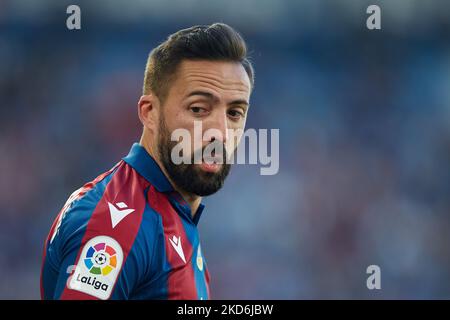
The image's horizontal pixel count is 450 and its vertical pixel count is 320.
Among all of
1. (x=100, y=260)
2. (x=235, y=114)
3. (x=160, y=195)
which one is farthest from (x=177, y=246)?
(x=235, y=114)

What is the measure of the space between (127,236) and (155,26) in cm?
644

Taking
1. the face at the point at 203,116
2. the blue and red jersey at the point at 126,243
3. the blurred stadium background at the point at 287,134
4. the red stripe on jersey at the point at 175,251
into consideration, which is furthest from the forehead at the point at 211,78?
the blurred stadium background at the point at 287,134

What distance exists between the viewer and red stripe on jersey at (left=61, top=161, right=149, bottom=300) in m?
2.47

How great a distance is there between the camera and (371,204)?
8.27 meters

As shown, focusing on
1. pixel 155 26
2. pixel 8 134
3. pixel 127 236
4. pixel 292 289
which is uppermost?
pixel 155 26

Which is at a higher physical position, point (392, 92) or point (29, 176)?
point (392, 92)

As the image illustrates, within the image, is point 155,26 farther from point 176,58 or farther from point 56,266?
point 56,266

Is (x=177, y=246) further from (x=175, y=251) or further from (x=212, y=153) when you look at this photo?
(x=212, y=153)

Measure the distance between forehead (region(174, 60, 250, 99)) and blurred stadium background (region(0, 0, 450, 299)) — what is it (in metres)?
5.09

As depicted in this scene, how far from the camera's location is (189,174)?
9.60 feet

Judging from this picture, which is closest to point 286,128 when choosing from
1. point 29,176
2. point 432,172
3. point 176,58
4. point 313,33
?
point 313,33

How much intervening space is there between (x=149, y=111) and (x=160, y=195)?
44cm

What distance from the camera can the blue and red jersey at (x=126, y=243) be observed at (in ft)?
7.99
